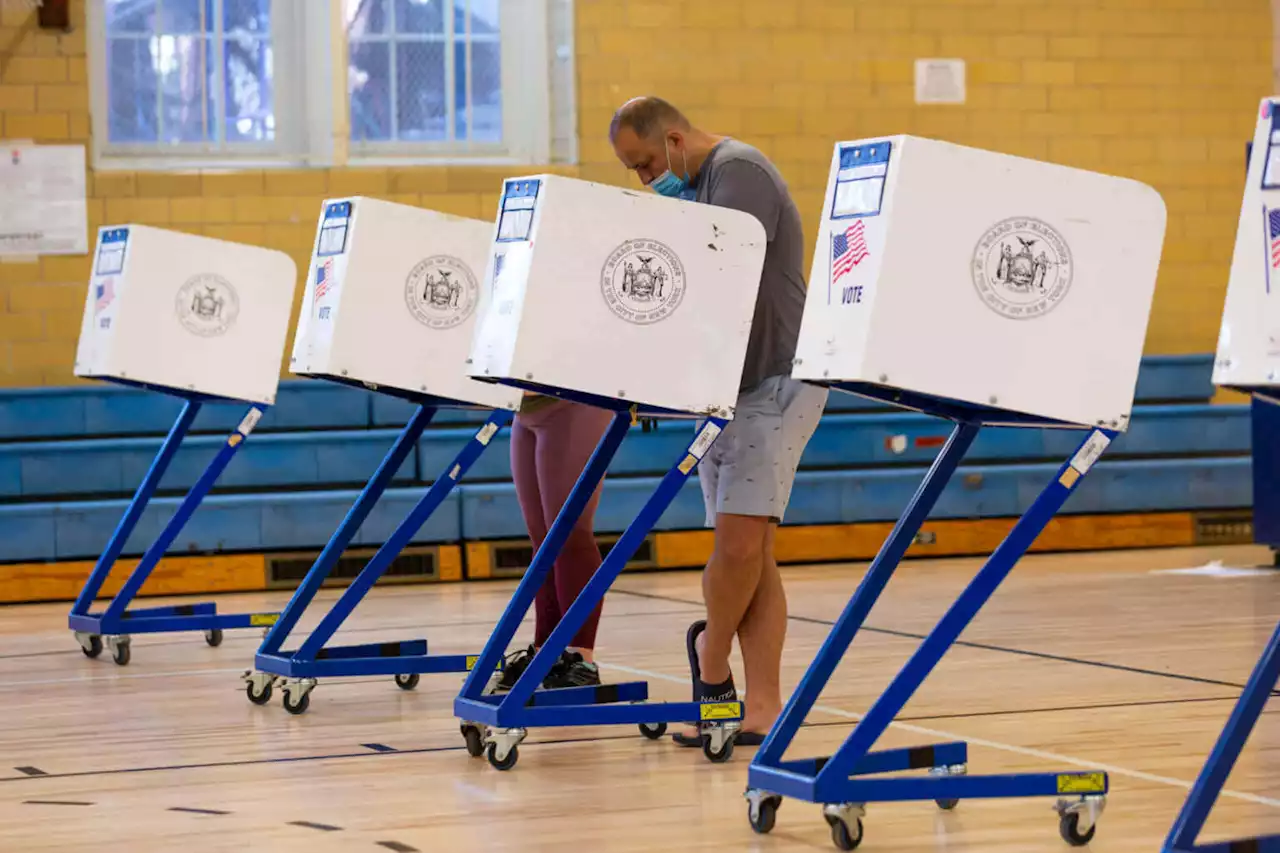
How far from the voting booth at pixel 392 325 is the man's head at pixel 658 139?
723 mm

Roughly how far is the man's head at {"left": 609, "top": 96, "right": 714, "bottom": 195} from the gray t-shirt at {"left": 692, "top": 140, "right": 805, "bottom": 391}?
0.04m

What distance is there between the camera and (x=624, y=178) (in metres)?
9.44

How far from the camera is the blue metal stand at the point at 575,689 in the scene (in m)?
3.83

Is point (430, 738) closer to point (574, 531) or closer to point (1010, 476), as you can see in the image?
point (574, 531)

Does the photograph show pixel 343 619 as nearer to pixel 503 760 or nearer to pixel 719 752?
pixel 503 760

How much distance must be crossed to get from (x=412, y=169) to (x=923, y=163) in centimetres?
661

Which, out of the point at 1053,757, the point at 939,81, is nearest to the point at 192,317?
the point at 1053,757

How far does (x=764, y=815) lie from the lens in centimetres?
325

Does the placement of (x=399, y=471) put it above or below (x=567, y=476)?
below

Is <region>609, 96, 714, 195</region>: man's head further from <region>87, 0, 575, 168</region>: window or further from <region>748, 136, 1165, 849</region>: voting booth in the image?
<region>87, 0, 575, 168</region>: window

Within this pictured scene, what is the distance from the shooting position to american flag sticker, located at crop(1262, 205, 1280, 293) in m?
2.57

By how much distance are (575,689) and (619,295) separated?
0.89 metres

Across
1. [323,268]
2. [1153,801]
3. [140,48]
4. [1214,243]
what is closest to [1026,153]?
[1214,243]

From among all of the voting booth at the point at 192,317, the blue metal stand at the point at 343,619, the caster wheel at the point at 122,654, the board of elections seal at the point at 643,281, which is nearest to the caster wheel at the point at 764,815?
the board of elections seal at the point at 643,281
